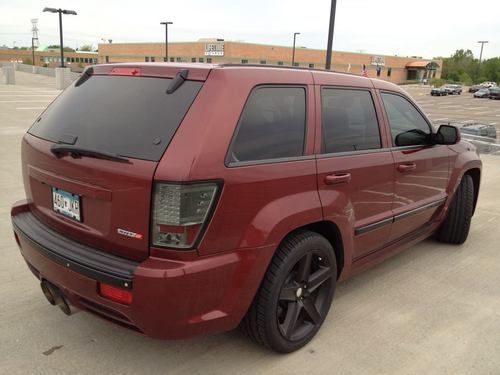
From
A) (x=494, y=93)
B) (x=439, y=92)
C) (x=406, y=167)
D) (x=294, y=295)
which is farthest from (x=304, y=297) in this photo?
(x=494, y=93)

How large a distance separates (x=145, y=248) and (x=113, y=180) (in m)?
0.38

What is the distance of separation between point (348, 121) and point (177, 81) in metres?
1.30

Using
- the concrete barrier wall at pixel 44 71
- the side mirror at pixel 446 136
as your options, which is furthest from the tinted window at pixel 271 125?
the concrete barrier wall at pixel 44 71

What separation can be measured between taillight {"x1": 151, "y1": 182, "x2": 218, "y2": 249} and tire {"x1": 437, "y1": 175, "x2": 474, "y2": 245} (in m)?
3.37

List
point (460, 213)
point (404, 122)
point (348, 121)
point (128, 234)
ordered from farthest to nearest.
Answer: point (460, 213), point (404, 122), point (348, 121), point (128, 234)

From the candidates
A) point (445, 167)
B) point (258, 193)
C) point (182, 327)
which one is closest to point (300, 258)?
point (258, 193)

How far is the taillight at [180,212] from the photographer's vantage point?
85.0 inches

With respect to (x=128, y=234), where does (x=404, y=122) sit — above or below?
above

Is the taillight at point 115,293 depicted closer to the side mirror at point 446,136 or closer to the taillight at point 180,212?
the taillight at point 180,212

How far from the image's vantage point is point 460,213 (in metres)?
4.70

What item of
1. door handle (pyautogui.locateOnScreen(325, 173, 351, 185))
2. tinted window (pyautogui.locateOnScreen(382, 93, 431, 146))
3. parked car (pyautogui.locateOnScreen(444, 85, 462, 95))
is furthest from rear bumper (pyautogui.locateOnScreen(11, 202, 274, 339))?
parked car (pyautogui.locateOnScreen(444, 85, 462, 95))

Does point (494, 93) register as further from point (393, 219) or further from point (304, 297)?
point (304, 297)

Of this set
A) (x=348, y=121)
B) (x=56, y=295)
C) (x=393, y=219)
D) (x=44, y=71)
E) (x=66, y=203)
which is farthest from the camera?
(x=44, y=71)

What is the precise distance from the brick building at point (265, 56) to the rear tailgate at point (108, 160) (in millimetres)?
48725
